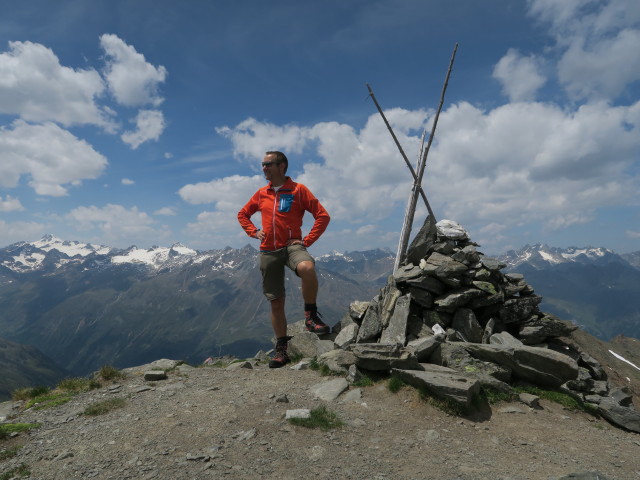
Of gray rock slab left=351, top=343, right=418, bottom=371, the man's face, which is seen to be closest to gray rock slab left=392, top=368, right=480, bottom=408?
gray rock slab left=351, top=343, right=418, bottom=371

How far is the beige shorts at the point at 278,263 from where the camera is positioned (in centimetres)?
1025

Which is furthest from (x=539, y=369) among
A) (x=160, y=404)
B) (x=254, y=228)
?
(x=160, y=404)

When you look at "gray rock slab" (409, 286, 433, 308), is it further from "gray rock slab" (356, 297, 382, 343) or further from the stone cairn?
"gray rock slab" (356, 297, 382, 343)

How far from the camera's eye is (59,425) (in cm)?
765

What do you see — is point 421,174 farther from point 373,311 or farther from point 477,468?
point 477,468

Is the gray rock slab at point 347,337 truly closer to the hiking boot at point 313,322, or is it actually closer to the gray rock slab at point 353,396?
the hiking boot at point 313,322

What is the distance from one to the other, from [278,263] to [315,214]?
1.83 m

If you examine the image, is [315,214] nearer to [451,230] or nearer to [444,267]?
[444,267]

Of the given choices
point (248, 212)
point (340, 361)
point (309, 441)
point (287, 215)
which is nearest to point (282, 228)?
point (287, 215)

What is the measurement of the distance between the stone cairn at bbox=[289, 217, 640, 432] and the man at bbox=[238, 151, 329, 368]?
8.46 feet

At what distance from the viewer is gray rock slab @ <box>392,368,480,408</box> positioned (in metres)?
7.55

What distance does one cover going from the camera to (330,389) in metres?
8.91

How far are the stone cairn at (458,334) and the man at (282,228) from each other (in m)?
2.58

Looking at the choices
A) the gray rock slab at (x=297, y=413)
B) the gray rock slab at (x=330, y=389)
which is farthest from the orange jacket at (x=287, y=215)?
the gray rock slab at (x=297, y=413)
